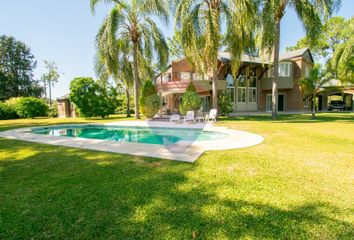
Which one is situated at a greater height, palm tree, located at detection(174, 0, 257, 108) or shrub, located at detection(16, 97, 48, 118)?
palm tree, located at detection(174, 0, 257, 108)

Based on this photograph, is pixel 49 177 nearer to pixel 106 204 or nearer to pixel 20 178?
pixel 20 178

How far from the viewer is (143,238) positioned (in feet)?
8.45

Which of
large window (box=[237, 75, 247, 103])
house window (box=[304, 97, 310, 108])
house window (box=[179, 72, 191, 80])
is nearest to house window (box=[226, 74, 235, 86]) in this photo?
large window (box=[237, 75, 247, 103])

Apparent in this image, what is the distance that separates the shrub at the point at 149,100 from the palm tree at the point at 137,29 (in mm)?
1021

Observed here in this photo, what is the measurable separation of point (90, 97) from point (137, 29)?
9891 millimetres

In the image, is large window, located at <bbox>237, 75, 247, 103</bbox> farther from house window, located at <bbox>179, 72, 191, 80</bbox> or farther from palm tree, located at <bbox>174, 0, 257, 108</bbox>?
palm tree, located at <bbox>174, 0, 257, 108</bbox>

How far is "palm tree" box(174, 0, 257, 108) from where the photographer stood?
47.8ft

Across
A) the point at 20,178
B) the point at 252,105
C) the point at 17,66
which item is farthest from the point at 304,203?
the point at 17,66

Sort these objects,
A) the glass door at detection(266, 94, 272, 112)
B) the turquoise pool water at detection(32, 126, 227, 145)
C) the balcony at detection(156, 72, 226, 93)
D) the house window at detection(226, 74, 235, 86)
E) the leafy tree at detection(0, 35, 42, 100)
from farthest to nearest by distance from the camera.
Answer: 1. the leafy tree at detection(0, 35, 42, 100)
2. the glass door at detection(266, 94, 272, 112)
3. the house window at detection(226, 74, 235, 86)
4. the balcony at detection(156, 72, 226, 93)
5. the turquoise pool water at detection(32, 126, 227, 145)

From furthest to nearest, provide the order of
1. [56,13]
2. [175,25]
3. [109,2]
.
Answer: [56,13], [109,2], [175,25]

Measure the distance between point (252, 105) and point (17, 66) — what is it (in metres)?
55.6

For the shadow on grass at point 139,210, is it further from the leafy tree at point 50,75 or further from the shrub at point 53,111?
the leafy tree at point 50,75

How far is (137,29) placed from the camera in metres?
18.4

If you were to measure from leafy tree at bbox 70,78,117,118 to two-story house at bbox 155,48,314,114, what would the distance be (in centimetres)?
675
